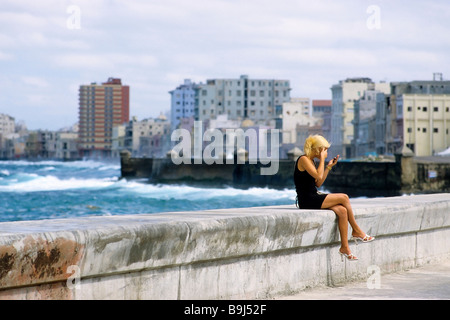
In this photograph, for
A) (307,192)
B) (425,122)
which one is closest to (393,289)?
Answer: (307,192)

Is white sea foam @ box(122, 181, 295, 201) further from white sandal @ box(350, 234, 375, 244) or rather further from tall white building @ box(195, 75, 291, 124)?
tall white building @ box(195, 75, 291, 124)

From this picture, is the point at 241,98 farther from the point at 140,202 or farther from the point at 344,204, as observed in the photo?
the point at 344,204

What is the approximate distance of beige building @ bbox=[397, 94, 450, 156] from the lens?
85.5 metres

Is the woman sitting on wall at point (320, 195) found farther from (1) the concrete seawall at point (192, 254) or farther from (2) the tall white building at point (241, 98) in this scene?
(2) the tall white building at point (241, 98)

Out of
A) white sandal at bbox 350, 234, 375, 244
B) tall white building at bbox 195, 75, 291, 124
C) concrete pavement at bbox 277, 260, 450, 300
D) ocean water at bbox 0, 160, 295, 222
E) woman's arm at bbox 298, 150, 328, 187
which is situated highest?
tall white building at bbox 195, 75, 291, 124

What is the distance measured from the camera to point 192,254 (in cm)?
564

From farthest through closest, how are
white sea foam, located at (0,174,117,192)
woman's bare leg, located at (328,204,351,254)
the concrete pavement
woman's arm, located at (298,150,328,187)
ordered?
white sea foam, located at (0,174,117,192) → woman's arm, located at (298,150,328,187) → woman's bare leg, located at (328,204,351,254) → the concrete pavement

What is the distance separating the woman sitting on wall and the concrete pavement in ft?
1.14

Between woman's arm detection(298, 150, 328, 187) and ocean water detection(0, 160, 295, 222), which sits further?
ocean water detection(0, 160, 295, 222)

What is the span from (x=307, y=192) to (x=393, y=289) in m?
1.16

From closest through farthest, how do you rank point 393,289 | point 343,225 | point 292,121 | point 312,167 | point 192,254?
point 192,254 < point 393,289 < point 343,225 < point 312,167 < point 292,121

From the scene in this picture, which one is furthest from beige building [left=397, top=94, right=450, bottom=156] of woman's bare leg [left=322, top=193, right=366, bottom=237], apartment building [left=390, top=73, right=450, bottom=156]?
woman's bare leg [left=322, top=193, right=366, bottom=237]

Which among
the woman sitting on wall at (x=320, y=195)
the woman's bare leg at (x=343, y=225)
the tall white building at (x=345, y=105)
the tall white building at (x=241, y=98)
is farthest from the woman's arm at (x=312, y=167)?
the tall white building at (x=241, y=98)
